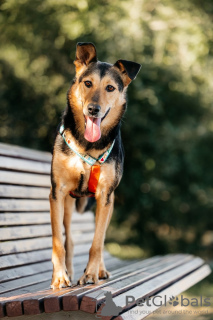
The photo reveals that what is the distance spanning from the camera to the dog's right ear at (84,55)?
12.9 ft

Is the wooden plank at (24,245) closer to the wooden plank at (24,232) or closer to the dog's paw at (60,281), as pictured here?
the wooden plank at (24,232)

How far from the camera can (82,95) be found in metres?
3.76

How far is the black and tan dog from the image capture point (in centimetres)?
371

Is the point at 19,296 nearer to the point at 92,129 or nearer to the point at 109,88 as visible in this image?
the point at 92,129

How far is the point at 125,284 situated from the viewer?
147 inches

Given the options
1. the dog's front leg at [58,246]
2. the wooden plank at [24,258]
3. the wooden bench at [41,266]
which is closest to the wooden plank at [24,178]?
the wooden bench at [41,266]

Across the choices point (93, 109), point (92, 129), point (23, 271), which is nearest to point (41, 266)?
point (23, 271)

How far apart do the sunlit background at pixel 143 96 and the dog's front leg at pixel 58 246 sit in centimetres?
457

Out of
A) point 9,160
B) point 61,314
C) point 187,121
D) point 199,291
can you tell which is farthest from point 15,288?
point 187,121

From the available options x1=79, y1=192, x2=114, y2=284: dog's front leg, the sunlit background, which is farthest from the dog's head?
the sunlit background

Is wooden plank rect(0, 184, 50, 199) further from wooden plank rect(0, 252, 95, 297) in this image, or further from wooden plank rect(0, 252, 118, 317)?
wooden plank rect(0, 252, 118, 317)

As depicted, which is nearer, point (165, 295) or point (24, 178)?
point (165, 295)

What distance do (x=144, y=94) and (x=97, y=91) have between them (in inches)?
221

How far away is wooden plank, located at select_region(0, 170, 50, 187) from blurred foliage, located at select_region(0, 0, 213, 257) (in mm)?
3354
